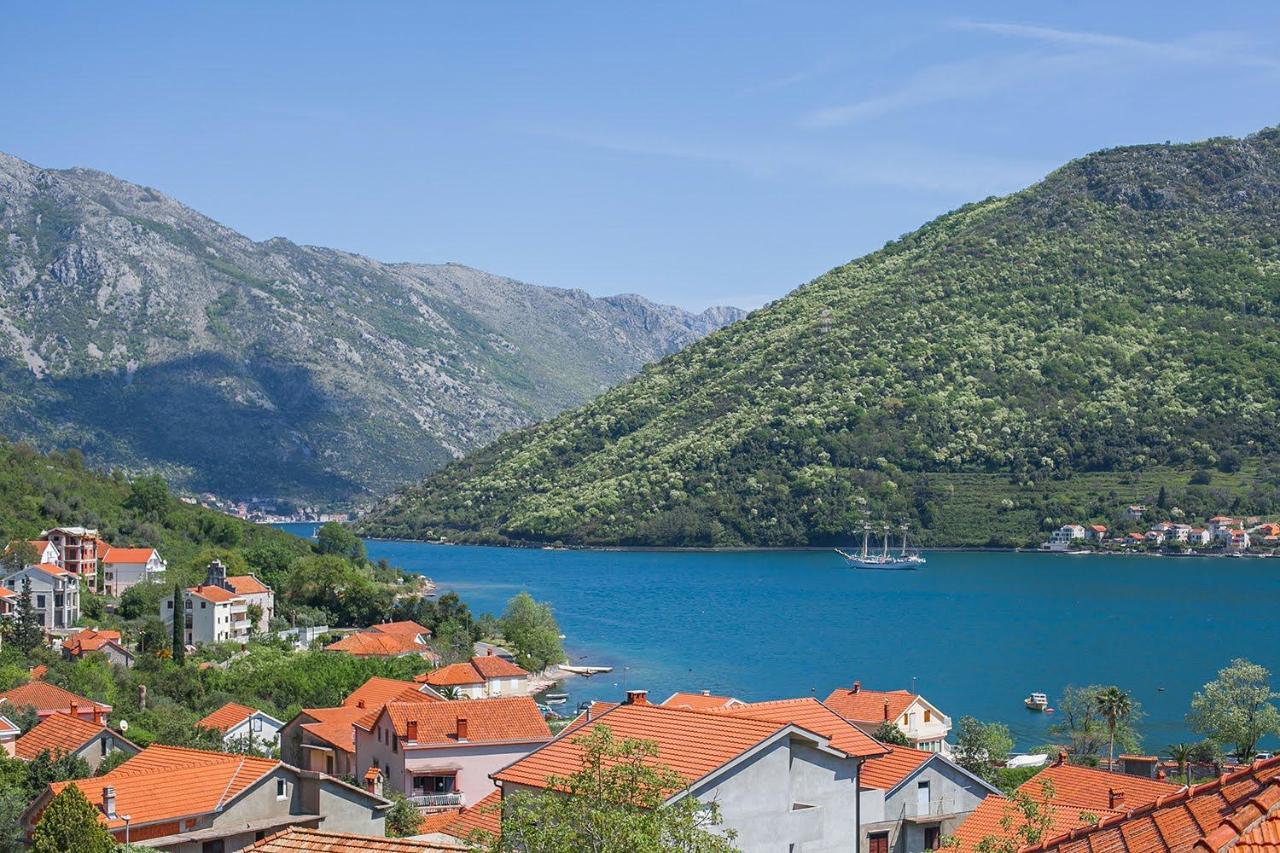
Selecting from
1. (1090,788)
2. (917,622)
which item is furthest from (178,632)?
(917,622)

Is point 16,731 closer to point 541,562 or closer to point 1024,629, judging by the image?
point 1024,629

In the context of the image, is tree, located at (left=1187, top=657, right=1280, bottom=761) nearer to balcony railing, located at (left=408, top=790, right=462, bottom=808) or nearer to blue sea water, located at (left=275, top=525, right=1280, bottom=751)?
blue sea water, located at (left=275, top=525, right=1280, bottom=751)

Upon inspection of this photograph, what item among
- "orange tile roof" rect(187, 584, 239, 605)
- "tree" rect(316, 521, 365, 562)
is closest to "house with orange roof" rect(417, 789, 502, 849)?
"orange tile roof" rect(187, 584, 239, 605)

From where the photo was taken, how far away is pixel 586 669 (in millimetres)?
67938

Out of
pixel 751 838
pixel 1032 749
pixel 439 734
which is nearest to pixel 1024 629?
pixel 1032 749

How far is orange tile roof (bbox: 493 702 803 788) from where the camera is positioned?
12.2 meters

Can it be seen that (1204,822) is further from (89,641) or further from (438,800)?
(89,641)

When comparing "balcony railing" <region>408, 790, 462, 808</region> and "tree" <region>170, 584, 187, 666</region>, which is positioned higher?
"tree" <region>170, 584, 187, 666</region>

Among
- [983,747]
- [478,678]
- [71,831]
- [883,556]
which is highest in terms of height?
[71,831]

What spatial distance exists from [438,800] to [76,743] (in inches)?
283

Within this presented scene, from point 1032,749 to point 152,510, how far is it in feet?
170

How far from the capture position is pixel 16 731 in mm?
32375

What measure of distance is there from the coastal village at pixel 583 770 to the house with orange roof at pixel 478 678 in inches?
6.0

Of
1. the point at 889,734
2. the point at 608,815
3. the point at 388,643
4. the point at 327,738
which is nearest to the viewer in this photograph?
the point at 608,815
